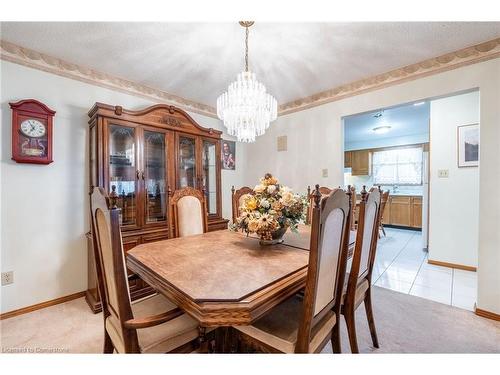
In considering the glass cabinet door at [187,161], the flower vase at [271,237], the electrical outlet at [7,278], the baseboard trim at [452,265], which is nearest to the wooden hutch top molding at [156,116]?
the glass cabinet door at [187,161]

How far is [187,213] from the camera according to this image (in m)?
1.98

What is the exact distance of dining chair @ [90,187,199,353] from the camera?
862mm

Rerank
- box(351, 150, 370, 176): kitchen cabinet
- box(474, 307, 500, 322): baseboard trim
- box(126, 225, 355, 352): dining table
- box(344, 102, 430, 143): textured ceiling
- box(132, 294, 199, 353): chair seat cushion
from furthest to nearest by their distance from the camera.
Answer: box(351, 150, 370, 176): kitchen cabinet → box(344, 102, 430, 143): textured ceiling → box(474, 307, 500, 322): baseboard trim → box(132, 294, 199, 353): chair seat cushion → box(126, 225, 355, 352): dining table

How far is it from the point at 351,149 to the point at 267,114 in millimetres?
5622

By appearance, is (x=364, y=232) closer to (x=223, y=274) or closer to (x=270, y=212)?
(x=270, y=212)

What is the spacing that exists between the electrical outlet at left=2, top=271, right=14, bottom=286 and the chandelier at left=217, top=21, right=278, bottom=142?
2.32 metres

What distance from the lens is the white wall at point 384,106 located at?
1910mm

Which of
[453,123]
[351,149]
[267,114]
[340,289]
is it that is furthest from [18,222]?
[351,149]

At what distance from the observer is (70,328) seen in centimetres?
180

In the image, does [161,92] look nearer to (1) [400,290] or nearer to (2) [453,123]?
(1) [400,290]

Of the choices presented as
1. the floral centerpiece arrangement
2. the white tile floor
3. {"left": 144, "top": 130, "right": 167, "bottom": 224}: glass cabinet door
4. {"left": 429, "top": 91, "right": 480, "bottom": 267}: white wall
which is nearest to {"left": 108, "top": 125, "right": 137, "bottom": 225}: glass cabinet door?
{"left": 144, "top": 130, "right": 167, "bottom": 224}: glass cabinet door

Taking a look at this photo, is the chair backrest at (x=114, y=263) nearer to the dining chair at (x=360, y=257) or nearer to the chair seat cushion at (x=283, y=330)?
the chair seat cushion at (x=283, y=330)

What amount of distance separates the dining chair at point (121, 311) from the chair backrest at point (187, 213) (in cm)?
71

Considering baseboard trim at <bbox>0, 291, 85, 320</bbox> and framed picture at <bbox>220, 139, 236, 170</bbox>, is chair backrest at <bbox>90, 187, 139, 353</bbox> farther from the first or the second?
framed picture at <bbox>220, 139, 236, 170</bbox>
